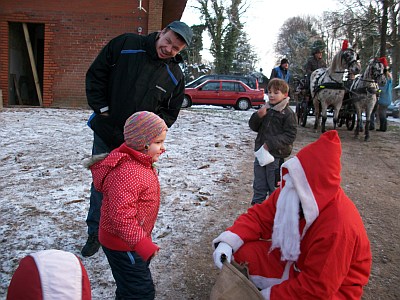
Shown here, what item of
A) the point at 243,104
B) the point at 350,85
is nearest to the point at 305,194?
the point at 350,85

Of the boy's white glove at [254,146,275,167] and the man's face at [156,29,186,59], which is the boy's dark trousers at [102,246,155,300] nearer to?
the man's face at [156,29,186,59]

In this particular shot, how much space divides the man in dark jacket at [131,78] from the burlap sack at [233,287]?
1.47 m

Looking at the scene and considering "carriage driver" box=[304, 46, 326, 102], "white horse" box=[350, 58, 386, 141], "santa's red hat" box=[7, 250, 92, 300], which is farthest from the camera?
"carriage driver" box=[304, 46, 326, 102]

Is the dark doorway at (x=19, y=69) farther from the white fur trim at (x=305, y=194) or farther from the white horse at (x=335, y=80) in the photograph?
the white fur trim at (x=305, y=194)

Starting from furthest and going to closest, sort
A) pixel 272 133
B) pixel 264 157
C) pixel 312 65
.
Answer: pixel 312 65 < pixel 272 133 < pixel 264 157

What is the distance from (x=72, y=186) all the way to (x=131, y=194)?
3.10m

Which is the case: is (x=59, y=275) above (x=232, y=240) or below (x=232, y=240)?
above

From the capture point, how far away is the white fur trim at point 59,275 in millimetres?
1330

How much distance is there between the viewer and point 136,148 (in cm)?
238

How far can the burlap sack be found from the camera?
6.98ft

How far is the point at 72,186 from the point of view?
5.05 metres

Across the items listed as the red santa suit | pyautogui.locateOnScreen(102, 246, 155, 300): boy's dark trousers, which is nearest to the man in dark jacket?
pyautogui.locateOnScreen(102, 246, 155, 300): boy's dark trousers

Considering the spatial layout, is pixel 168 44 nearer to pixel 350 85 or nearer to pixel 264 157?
pixel 264 157

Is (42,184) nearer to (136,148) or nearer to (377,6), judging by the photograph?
(136,148)
